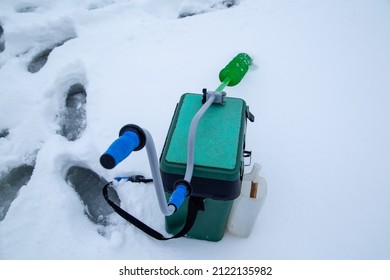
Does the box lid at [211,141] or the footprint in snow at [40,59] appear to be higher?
the box lid at [211,141]

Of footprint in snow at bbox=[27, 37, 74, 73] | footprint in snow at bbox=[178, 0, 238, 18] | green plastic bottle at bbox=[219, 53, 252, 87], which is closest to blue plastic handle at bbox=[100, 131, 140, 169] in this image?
green plastic bottle at bbox=[219, 53, 252, 87]

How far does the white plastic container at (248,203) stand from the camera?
1.03 m

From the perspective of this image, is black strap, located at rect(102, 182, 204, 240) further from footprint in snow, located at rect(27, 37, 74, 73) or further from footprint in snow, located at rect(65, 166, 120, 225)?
footprint in snow, located at rect(27, 37, 74, 73)

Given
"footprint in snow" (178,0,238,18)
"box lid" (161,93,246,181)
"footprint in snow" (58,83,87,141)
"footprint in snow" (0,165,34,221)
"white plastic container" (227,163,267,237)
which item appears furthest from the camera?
"footprint in snow" (178,0,238,18)

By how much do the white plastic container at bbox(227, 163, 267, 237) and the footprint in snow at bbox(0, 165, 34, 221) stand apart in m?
1.02

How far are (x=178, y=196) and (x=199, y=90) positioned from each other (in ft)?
3.49

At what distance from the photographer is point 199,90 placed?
1679mm

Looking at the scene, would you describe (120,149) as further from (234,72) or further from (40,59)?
(40,59)

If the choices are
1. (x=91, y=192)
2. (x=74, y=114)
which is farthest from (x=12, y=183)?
(x=74, y=114)

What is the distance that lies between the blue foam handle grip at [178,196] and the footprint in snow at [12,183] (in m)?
0.96

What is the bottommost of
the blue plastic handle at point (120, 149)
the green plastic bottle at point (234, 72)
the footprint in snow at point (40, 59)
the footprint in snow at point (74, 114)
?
the footprint in snow at point (74, 114)

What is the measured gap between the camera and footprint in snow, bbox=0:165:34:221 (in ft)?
4.13

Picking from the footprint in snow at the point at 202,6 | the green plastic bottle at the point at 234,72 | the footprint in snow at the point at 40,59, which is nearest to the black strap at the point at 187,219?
the green plastic bottle at the point at 234,72

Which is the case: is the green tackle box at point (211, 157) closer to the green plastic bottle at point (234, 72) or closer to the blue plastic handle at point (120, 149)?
the blue plastic handle at point (120, 149)
